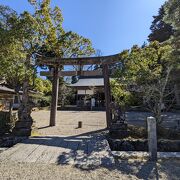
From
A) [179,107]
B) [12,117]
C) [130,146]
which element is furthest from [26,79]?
[179,107]

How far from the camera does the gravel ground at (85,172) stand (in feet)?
12.6

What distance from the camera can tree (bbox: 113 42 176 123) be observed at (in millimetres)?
7598

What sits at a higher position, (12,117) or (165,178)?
(12,117)

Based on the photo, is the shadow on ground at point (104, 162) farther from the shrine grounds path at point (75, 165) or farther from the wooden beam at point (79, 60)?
the wooden beam at point (79, 60)

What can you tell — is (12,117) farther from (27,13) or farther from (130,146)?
(130,146)

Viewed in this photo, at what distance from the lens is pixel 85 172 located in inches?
161

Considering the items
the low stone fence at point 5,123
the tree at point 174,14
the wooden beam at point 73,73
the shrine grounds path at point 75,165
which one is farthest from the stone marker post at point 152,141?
the wooden beam at point 73,73

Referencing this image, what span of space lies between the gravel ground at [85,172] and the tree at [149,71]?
3427mm

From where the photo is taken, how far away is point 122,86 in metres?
8.63

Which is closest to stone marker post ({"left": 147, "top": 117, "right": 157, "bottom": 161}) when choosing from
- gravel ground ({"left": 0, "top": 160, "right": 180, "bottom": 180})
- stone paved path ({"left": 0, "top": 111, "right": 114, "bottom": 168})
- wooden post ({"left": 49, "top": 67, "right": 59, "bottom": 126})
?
gravel ground ({"left": 0, "top": 160, "right": 180, "bottom": 180})

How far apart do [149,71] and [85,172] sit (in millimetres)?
4720

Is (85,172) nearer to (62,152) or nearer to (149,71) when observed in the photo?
(62,152)

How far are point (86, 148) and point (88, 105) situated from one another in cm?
1898

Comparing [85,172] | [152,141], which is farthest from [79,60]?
[85,172]
